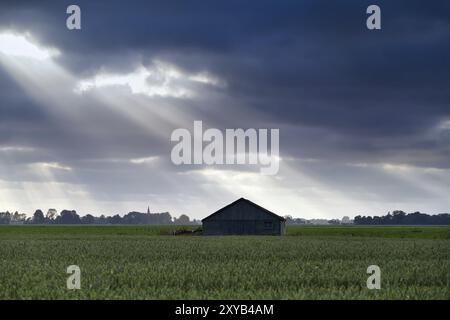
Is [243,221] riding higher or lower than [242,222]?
higher

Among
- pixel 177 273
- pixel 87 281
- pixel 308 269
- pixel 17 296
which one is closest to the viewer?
pixel 17 296

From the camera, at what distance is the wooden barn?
9281 centimetres

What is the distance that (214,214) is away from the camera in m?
94.1

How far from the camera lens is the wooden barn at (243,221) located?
92812mm

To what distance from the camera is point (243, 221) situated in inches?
3676

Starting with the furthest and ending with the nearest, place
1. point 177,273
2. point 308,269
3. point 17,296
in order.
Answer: point 308,269
point 177,273
point 17,296
